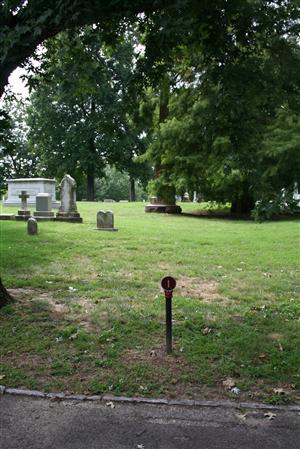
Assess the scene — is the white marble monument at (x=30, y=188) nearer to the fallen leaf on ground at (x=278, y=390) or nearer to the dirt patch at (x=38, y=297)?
the dirt patch at (x=38, y=297)

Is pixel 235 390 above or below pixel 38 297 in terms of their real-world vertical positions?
below

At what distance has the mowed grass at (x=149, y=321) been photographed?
498cm

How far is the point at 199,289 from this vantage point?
27.7 ft

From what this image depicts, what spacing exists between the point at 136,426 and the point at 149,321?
2526mm

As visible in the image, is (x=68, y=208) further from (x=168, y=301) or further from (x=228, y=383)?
(x=228, y=383)

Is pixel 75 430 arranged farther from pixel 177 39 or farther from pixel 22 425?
pixel 177 39

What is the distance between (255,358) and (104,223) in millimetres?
10879

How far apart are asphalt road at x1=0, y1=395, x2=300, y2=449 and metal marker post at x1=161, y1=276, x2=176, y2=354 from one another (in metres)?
1.18

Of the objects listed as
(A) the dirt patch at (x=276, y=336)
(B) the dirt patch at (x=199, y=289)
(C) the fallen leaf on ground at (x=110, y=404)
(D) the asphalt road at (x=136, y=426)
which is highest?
(B) the dirt patch at (x=199, y=289)

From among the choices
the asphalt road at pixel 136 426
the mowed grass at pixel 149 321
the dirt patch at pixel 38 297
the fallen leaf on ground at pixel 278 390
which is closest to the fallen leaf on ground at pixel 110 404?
the asphalt road at pixel 136 426

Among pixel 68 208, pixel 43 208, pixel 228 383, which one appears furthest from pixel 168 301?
pixel 43 208

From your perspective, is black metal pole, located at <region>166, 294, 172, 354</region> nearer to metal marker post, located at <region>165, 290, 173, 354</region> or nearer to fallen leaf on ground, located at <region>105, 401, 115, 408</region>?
metal marker post, located at <region>165, 290, 173, 354</region>

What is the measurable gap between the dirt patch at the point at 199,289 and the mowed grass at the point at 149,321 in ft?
0.06

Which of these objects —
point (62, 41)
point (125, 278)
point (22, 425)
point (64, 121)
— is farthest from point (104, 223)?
point (64, 121)
